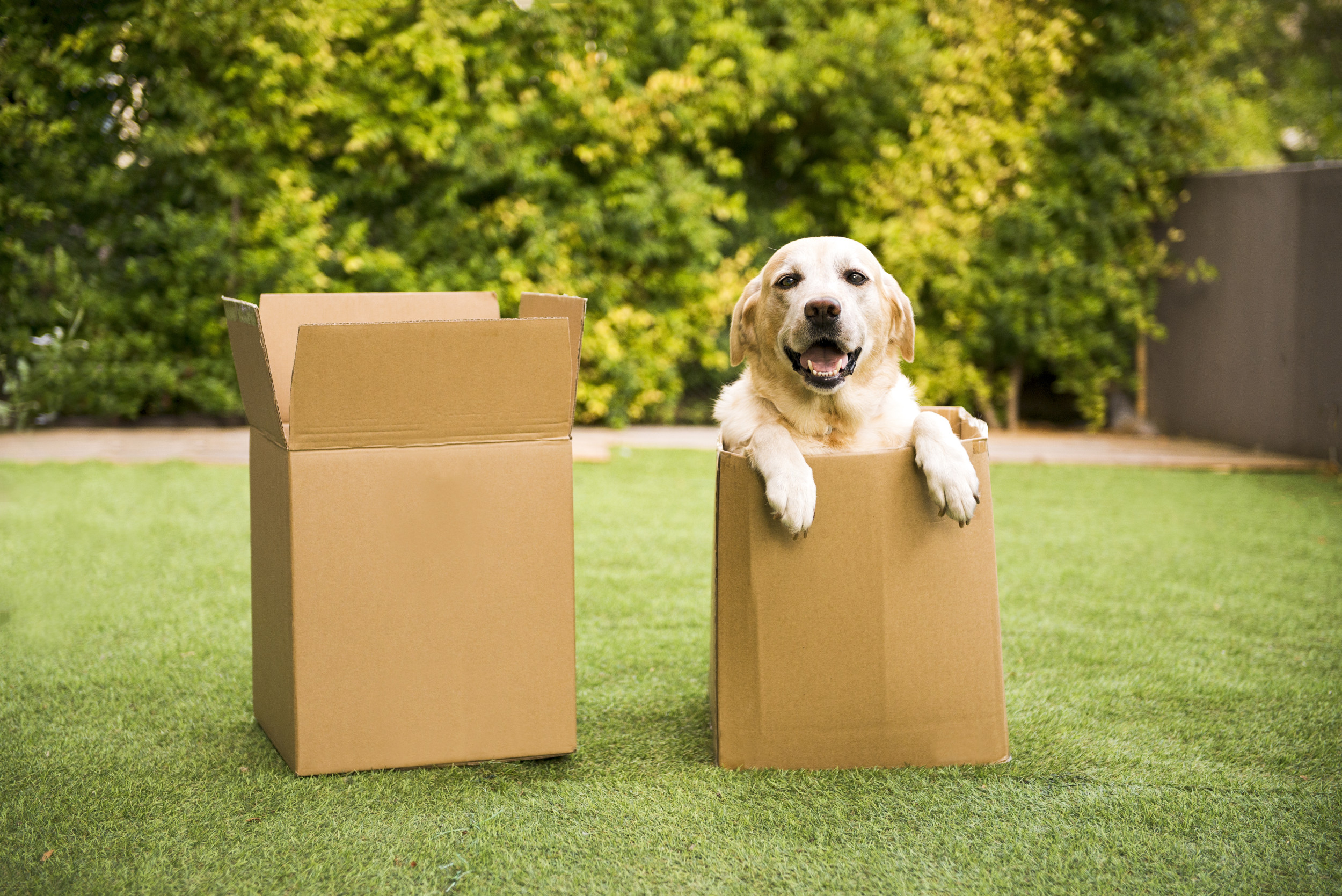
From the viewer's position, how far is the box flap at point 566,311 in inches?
70.7

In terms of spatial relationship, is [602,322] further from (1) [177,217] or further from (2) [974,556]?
(2) [974,556]

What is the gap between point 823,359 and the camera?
2066 mm

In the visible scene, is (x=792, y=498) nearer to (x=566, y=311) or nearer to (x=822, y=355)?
(x=822, y=355)

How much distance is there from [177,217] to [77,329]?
0.84 meters

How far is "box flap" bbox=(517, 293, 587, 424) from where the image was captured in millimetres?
1797

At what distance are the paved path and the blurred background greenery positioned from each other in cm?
21

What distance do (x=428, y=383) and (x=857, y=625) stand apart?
89 centimetres

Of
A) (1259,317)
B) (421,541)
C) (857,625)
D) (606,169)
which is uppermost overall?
(606,169)

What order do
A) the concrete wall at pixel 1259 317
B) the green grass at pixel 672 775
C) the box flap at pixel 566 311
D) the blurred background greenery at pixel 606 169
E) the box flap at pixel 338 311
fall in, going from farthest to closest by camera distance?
the blurred background greenery at pixel 606 169 < the concrete wall at pixel 1259 317 < the box flap at pixel 338 311 < the box flap at pixel 566 311 < the green grass at pixel 672 775

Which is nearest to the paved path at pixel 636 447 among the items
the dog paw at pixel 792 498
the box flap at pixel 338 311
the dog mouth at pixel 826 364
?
the box flap at pixel 338 311

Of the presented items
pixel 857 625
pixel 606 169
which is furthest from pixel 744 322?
pixel 606 169

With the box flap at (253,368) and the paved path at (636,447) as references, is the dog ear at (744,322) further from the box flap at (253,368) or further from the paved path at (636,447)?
the paved path at (636,447)

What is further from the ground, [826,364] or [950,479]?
[826,364]

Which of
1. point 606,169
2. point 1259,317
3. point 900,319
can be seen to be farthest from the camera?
point 606,169
